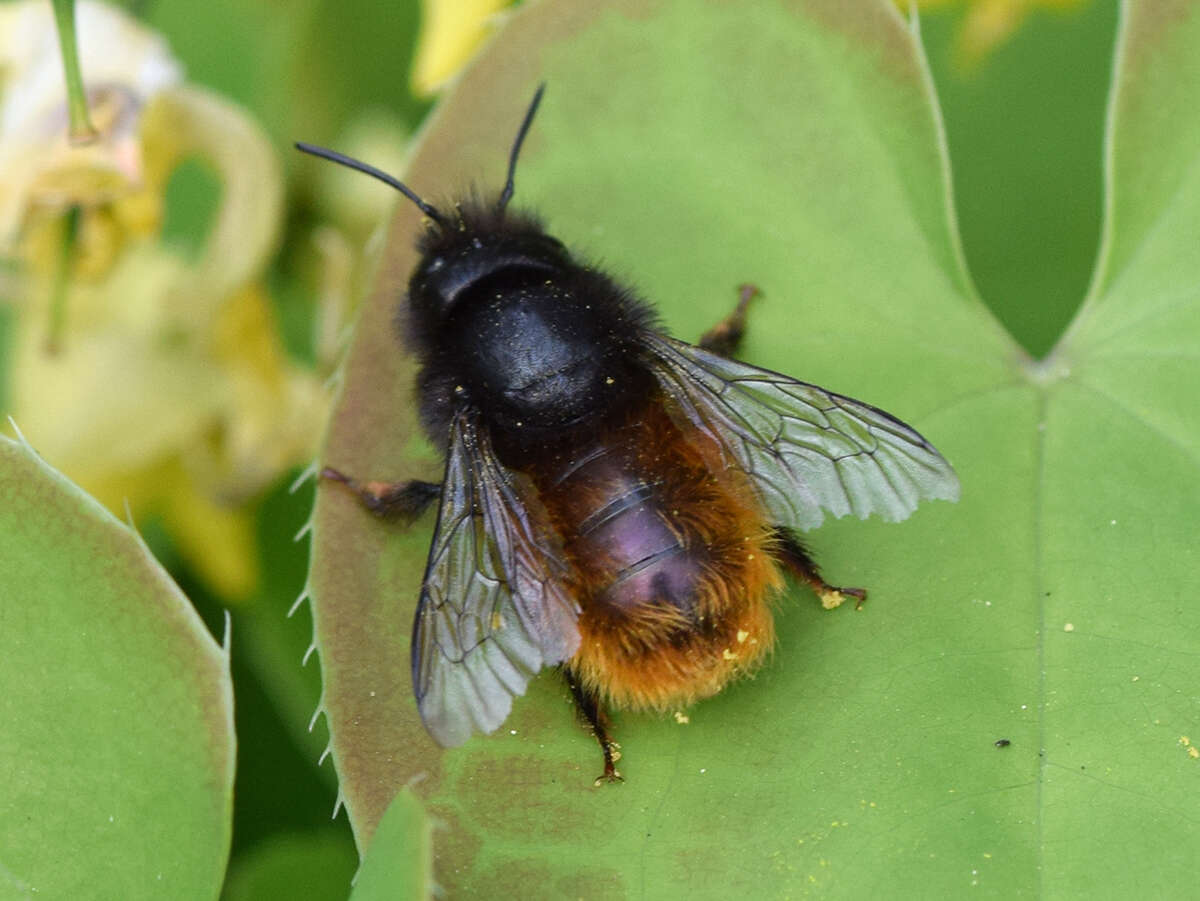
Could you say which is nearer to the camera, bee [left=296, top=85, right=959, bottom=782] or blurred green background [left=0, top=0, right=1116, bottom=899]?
bee [left=296, top=85, right=959, bottom=782]

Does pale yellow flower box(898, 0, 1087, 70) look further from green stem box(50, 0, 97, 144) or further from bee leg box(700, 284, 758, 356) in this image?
green stem box(50, 0, 97, 144)

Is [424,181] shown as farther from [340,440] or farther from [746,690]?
[746,690]

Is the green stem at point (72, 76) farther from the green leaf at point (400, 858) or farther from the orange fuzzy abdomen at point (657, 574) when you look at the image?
the green leaf at point (400, 858)

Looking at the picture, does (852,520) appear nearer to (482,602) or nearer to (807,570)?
(807,570)

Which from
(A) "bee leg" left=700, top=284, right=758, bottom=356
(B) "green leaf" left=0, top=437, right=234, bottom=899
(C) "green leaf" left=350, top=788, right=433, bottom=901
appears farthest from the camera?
(A) "bee leg" left=700, top=284, right=758, bottom=356

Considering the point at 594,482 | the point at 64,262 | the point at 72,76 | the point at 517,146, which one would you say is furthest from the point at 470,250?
the point at 64,262

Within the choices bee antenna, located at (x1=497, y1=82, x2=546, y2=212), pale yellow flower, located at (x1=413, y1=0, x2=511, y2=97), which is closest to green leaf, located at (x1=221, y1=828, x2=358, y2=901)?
bee antenna, located at (x1=497, y1=82, x2=546, y2=212)

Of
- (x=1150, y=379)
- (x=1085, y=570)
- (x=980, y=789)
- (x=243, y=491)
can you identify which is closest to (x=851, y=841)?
(x=980, y=789)
